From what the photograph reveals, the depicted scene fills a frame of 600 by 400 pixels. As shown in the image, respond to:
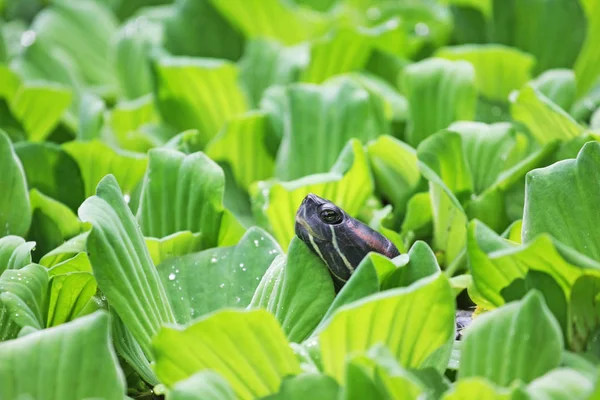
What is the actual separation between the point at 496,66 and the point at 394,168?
504 mm

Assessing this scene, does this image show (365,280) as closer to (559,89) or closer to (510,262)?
(510,262)

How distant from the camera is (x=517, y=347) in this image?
993 millimetres

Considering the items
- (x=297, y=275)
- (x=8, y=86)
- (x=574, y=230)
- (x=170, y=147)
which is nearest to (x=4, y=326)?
(x=297, y=275)

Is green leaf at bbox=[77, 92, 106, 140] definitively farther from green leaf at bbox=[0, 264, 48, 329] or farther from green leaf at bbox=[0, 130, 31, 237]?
green leaf at bbox=[0, 264, 48, 329]

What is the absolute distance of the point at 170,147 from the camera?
1639 mm

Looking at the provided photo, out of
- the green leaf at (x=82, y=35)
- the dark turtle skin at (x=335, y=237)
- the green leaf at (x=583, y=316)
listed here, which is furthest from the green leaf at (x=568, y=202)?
the green leaf at (x=82, y=35)

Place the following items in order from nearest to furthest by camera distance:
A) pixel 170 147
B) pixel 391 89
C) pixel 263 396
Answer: pixel 263 396 < pixel 170 147 < pixel 391 89

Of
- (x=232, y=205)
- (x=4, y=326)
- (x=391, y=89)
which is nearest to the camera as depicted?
(x=4, y=326)

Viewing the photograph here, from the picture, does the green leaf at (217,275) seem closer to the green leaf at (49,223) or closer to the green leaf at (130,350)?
the green leaf at (130,350)

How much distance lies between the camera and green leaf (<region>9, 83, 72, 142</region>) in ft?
6.64

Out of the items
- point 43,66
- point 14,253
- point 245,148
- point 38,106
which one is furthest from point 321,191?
point 43,66

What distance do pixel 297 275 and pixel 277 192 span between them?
0.27m

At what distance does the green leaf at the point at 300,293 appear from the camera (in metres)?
1.25

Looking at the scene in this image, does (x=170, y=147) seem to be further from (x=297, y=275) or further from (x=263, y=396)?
(x=263, y=396)
